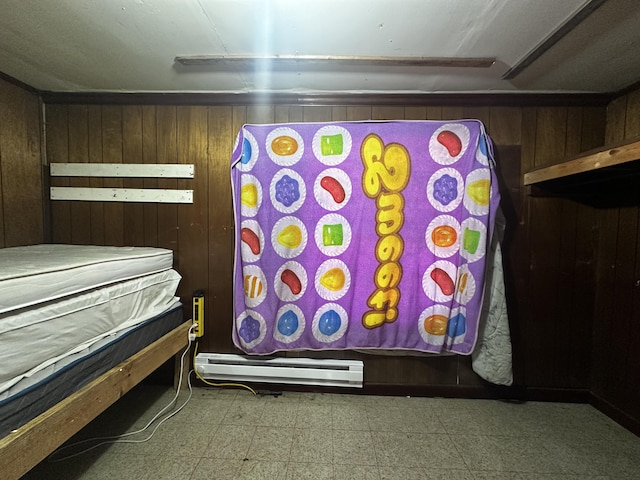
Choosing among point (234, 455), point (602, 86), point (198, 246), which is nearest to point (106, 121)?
point (198, 246)

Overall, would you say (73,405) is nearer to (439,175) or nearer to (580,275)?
(439,175)

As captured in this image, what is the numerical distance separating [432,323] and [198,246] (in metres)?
1.58

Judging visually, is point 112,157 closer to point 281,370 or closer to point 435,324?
point 281,370

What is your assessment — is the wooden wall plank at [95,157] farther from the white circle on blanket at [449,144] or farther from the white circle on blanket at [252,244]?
the white circle on blanket at [449,144]

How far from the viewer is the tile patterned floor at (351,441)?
129cm

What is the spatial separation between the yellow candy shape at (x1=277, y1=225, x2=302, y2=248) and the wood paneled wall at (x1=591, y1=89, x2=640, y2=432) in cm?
191

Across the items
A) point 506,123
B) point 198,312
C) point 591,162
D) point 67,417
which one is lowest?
point 67,417

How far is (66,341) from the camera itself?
1022mm

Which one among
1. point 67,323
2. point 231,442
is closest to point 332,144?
point 67,323

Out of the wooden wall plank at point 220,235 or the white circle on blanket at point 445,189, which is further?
the wooden wall plank at point 220,235

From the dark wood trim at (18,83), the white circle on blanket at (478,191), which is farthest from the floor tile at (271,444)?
the dark wood trim at (18,83)

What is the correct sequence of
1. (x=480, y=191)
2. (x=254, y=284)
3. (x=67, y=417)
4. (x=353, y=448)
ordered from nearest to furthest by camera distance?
(x=67, y=417) → (x=353, y=448) → (x=480, y=191) → (x=254, y=284)

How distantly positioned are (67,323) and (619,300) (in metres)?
2.78

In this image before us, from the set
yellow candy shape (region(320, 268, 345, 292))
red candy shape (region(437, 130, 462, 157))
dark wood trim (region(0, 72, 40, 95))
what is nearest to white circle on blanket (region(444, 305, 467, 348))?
yellow candy shape (region(320, 268, 345, 292))
